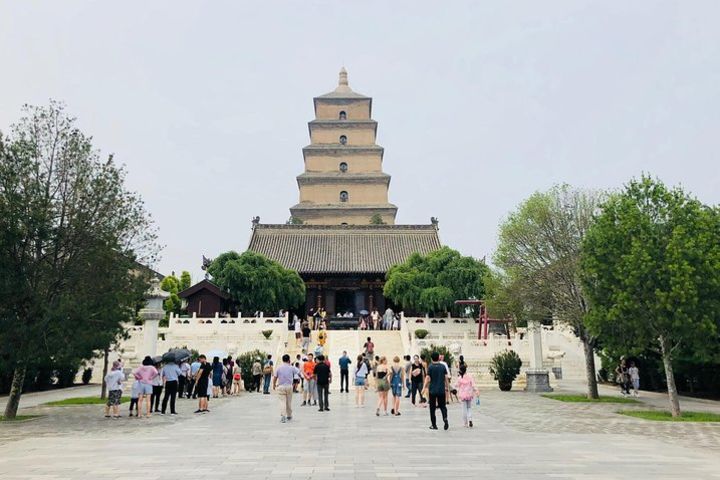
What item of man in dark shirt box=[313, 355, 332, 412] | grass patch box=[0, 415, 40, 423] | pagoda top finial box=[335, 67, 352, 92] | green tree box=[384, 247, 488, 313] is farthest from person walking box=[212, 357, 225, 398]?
pagoda top finial box=[335, 67, 352, 92]

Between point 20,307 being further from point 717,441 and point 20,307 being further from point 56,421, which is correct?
point 717,441

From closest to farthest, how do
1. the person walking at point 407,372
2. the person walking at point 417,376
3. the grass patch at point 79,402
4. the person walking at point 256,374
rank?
the person walking at point 417,376
the grass patch at point 79,402
the person walking at point 407,372
the person walking at point 256,374

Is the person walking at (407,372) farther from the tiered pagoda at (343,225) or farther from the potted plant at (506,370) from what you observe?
the tiered pagoda at (343,225)

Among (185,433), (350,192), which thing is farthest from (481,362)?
(350,192)

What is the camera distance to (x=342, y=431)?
10.8m

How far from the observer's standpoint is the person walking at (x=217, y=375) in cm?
1836

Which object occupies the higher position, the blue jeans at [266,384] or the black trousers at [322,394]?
the blue jeans at [266,384]

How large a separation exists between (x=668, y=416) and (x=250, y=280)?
81.0 feet

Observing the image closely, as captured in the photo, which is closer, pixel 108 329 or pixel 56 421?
pixel 56 421

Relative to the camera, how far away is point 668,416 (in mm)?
13938

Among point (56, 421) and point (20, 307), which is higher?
point (20, 307)

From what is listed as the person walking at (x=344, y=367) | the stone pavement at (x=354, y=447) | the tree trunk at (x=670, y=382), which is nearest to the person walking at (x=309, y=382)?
the stone pavement at (x=354, y=447)

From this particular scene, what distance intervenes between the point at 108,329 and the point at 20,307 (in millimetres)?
1981

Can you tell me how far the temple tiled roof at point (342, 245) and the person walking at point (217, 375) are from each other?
23388mm
